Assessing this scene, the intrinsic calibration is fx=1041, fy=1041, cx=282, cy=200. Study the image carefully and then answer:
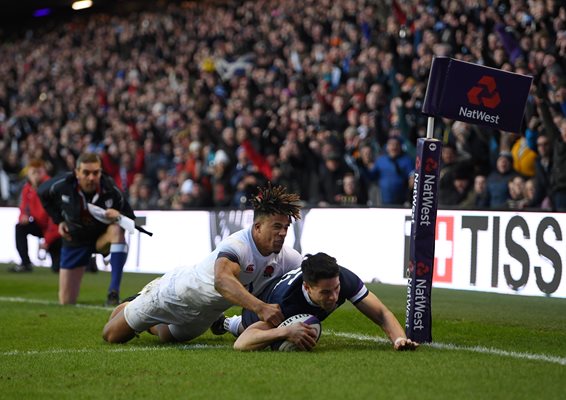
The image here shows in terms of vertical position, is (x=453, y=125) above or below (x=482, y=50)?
below

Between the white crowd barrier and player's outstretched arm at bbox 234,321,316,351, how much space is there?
1996mm

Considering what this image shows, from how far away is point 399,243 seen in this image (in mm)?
14750

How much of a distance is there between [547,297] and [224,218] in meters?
6.93

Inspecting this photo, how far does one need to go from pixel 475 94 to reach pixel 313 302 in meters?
2.31

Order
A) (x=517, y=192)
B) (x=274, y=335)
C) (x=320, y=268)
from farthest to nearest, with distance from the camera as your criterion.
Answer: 1. (x=517, y=192)
2. (x=274, y=335)
3. (x=320, y=268)

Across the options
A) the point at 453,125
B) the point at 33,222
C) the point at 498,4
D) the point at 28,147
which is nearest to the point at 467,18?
the point at 498,4

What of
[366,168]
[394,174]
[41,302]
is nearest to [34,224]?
[41,302]

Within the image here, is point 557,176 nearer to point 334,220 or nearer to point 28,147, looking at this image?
point 334,220

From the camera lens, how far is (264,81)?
74.3ft

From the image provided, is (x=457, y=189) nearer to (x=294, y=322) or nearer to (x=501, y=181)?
(x=501, y=181)

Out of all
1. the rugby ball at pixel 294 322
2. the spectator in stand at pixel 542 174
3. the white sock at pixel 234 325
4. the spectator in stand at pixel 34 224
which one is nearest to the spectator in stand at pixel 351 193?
the spectator in stand at pixel 542 174

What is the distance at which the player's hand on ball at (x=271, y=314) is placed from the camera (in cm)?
784

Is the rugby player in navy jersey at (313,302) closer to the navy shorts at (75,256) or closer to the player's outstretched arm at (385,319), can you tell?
the player's outstretched arm at (385,319)

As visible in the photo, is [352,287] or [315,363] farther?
[352,287]
